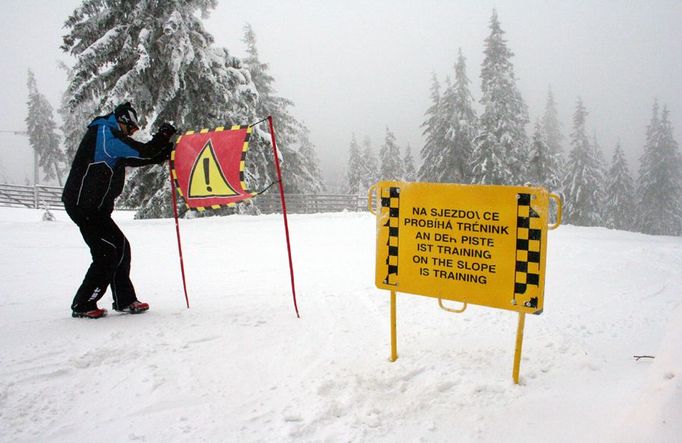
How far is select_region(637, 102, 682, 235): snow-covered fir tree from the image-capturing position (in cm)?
3953

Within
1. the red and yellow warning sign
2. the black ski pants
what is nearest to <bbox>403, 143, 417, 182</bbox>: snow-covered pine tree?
the red and yellow warning sign

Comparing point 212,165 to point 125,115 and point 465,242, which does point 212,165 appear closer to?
point 125,115

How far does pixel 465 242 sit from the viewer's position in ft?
9.83

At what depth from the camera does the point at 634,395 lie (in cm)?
238

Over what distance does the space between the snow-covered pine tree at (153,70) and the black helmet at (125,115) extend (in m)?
10.9

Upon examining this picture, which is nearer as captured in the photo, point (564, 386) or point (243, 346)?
point (564, 386)

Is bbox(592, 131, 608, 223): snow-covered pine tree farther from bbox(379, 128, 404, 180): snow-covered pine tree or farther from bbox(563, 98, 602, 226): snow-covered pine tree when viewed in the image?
bbox(379, 128, 404, 180): snow-covered pine tree

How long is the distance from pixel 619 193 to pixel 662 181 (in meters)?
3.91

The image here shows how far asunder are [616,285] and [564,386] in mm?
4119

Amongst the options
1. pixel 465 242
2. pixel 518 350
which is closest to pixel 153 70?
pixel 465 242

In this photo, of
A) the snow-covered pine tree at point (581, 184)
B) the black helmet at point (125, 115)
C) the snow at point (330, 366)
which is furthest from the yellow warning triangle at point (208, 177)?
the snow-covered pine tree at point (581, 184)

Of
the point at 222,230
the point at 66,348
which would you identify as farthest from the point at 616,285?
the point at 222,230

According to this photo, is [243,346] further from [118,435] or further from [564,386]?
[564,386]

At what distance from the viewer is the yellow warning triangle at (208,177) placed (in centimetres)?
426
